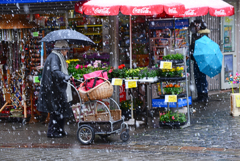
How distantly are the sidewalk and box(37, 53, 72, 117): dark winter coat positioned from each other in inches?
24.8

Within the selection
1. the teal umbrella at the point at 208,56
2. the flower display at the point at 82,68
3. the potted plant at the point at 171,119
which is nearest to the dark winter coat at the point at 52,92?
the flower display at the point at 82,68

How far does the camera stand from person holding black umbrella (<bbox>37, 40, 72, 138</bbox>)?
28.3 feet

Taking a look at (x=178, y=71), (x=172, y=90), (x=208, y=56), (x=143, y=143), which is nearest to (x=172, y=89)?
(x=172, y=90)

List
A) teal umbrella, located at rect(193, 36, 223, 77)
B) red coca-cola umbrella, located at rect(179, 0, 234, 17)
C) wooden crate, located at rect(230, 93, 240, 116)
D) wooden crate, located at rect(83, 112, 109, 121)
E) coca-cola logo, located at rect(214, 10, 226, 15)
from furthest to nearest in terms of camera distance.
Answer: teal umbrella, located at rect(193, 36, 223, 77), wooden crate, located at rect(230, 93, 240, 116), coca-cola logo, located at rect(214, 10, 226, 15), red coca-cola umbrella, located at rect(179, 0, 234, 17), wooden crate, located at rect(83, 112, 109, 121)

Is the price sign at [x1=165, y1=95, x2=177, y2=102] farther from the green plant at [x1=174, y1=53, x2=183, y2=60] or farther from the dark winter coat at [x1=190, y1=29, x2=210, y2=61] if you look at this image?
the dark winter coat at [x1=190, y1=29, x2=210, y2=61]

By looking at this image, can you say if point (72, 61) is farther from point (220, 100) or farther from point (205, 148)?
point (220, 100)

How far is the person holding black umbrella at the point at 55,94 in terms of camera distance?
8.63 m

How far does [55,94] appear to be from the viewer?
8.72m

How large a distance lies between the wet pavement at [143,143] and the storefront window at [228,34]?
5289 mm

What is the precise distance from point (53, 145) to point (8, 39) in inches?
153

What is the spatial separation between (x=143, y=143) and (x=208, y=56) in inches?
167

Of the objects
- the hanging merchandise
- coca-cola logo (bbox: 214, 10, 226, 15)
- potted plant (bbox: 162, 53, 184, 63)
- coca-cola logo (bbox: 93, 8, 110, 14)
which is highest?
coca-cola logo (bbox: 214, 10, 226, 15)

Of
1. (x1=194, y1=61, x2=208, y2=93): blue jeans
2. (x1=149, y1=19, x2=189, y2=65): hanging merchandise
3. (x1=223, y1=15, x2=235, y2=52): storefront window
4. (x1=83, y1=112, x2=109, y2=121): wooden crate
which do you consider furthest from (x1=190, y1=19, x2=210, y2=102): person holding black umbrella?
(x1=83, y1=112, x2=109, y2=121): wooden crate

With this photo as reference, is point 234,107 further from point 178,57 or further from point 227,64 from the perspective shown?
point 227,64
